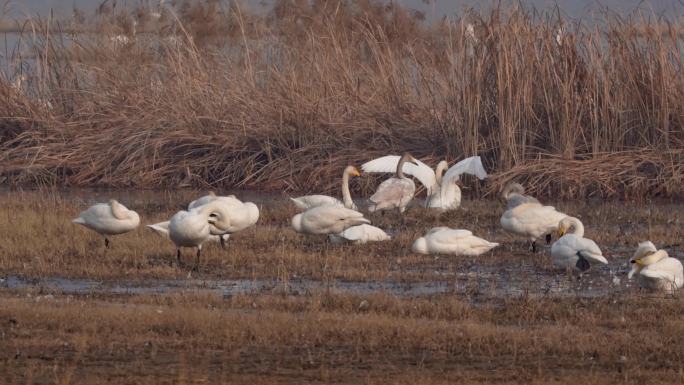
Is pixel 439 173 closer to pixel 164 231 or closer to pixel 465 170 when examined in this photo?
pixel 465 170

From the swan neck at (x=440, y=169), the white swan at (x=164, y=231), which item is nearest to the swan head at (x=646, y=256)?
the white swan at (x=164, y=231)

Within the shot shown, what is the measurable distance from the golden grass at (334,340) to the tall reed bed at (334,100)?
846 centimetres

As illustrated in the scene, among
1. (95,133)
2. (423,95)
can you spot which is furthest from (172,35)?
(423,95)

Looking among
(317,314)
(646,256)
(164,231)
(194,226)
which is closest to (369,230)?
(164,231)

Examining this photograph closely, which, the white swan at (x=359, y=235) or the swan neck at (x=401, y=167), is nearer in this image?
the white swan at (x=359, y=235)

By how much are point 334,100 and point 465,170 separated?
3865mm

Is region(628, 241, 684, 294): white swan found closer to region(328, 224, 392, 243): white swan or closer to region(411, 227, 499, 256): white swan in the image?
region(411, 227, 499, 256): white swan

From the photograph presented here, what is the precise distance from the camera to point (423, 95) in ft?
64.8

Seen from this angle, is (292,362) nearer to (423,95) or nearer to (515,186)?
(515,186)

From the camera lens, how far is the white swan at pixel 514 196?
15.2 metres

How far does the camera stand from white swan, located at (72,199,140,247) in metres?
12.5

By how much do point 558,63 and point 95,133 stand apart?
255 inches

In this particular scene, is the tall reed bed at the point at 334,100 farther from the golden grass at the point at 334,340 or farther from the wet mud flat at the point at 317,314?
the golden grass at the point at 334,340

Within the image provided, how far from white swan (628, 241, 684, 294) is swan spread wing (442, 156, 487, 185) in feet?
17.7
